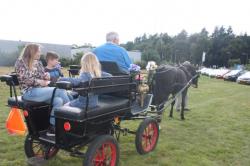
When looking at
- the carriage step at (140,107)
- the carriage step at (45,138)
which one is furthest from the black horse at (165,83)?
the carriage step at (45,138)

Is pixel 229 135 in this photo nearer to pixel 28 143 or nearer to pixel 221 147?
pixel 221 147

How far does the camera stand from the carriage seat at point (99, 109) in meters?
4.26

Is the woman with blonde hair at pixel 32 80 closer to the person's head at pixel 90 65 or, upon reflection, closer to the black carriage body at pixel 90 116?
the black carriage body at pixel 90 116

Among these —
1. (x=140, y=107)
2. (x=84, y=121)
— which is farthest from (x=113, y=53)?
(x=84, y=121)

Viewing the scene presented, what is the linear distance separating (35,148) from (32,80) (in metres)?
1.50

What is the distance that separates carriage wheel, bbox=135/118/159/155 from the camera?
229 inches

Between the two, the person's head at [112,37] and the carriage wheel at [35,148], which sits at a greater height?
the person's head at [112,37]

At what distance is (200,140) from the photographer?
24.5 feet

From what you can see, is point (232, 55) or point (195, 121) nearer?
point (195, 121)

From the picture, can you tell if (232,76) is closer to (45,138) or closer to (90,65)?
(90,65)

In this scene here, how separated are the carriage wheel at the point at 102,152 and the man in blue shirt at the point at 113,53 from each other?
157 cm


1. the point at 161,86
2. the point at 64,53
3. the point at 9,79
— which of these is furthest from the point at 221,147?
the point at 64,53

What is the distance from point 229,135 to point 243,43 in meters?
78.0

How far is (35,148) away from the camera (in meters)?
5.60
